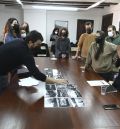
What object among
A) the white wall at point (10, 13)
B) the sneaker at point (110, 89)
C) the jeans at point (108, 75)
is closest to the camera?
the sneaker at point (110, 89)

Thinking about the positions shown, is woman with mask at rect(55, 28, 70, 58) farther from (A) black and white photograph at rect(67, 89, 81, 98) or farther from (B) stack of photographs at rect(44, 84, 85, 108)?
(A) black and white photograph at rect(67, 89, 81, 98)

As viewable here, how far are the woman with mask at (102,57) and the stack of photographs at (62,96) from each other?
0.88 meters

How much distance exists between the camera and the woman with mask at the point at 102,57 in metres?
3.06

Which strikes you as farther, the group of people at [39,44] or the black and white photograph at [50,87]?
the black and white photograph at [50,87]

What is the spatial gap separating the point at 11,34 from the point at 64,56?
1608 millimetres

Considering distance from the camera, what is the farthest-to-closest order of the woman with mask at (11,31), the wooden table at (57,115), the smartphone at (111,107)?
1. the woman with mask at (11,31)
2. the smartphone at (111,107)
3. the wooden table at (57,115)

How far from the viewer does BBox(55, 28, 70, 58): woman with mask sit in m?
4.75

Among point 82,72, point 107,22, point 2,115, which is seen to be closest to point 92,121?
point 2,115

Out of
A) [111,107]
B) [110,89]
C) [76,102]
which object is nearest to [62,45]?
[110,89]

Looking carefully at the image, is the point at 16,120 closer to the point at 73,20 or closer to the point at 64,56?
the point at 64,56

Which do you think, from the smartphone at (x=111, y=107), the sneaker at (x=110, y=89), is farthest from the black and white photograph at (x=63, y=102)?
the sneaker at (x=110, y=89)

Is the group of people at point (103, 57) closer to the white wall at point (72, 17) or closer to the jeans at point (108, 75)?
the jeans at point (108, 75)

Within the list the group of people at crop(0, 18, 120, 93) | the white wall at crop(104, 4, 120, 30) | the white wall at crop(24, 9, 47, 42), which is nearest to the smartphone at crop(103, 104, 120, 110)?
the group of people at crop(0, 18, 120, 93)

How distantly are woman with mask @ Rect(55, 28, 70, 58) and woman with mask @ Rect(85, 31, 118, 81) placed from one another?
1.50m
